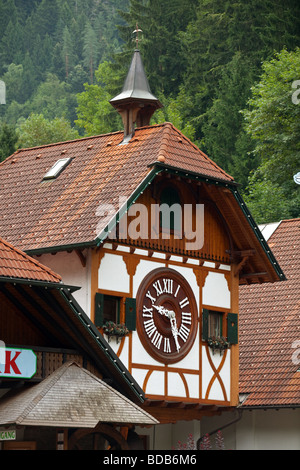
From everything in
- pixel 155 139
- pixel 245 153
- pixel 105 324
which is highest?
pixel 245 153

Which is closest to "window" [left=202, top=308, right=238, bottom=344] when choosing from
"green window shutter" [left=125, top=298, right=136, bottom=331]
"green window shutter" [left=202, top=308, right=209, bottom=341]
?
"green window shutter" [left=202, top=308, right=209, bottom=341]

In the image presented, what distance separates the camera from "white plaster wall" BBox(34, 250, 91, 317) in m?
29.1

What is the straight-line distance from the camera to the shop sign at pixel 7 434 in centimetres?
2444

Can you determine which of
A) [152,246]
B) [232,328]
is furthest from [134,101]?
[232,328]

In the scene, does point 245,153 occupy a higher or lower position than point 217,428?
higher

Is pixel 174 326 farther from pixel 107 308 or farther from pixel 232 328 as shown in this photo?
pixel 232 328

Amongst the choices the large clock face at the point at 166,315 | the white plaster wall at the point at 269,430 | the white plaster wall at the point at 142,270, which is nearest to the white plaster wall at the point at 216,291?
the large clock face at the point at 166,315

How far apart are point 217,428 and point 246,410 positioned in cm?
89

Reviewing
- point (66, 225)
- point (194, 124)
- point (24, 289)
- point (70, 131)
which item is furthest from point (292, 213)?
point (70, 131)

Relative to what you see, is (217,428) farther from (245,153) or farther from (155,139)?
(245,153)

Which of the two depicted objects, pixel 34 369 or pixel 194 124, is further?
pixel 194 124

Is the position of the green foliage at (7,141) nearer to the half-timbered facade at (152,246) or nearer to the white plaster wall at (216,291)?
the half-timbered facade at (152,246)

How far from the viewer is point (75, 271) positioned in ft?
96.7

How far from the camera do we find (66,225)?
29.8 metres
